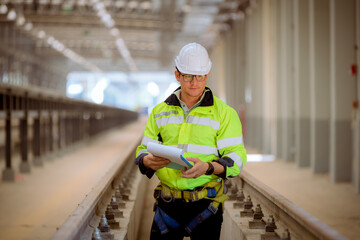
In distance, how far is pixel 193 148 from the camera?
294 centimetres

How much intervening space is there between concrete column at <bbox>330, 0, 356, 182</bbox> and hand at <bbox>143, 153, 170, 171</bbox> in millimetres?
8678

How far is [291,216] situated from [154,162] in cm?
156

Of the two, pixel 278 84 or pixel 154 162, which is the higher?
pixel 278 84

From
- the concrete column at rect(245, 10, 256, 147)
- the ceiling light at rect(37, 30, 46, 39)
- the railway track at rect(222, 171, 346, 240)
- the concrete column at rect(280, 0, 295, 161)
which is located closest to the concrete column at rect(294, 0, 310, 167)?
the concrete column at rect(280, 0, 295, 161)

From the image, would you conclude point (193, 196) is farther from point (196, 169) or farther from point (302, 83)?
point (302, 83)

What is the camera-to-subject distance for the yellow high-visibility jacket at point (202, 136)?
2.95 m

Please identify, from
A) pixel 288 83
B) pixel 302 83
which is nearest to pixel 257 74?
pixel 288 83

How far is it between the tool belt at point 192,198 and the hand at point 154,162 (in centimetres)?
23

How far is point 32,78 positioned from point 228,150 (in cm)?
3578

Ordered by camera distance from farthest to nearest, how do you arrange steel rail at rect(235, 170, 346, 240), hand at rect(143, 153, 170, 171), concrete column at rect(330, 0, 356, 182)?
concrete column at rect(330, 0, 356, 182), steel rail at rect(235, 170, 346, 240), hand at rect(143, 153, 170, 171)

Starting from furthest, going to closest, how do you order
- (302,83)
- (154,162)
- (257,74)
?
(257,74)
(302,83)
(154,162)

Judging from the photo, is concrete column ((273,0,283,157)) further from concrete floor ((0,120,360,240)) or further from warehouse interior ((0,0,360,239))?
concrete floor ((0,120,360,240))

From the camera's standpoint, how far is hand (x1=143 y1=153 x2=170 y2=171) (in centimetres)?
280

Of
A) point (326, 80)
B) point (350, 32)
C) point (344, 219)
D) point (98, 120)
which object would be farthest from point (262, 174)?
point (98, 120)
